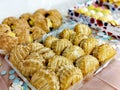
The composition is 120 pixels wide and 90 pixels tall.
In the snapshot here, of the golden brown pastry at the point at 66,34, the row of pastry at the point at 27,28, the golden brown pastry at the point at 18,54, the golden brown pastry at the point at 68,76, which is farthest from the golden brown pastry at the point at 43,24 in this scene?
the golden brown pastry at the point at 68,76

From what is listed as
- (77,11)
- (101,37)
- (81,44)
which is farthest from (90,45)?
(77,11)

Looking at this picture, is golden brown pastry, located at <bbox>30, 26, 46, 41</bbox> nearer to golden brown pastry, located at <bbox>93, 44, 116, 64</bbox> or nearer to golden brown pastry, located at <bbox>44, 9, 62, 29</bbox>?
golden brown pastry, located at <bbox>44, 9, 62, 29</bbox>

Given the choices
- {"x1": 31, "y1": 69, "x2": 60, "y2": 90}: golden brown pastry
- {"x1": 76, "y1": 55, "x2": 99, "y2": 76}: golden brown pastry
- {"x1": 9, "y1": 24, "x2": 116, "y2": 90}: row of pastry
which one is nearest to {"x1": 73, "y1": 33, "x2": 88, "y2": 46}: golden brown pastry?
{"x1": 9, "y1": 24, "x2": 116, "y2": 90}: row of pastry

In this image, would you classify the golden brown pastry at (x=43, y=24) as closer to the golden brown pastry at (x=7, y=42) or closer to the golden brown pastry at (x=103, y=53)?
the golden brown pastry at (x=7, y=42)

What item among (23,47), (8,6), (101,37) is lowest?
(101,37)

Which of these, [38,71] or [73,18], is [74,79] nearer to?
[38,71]

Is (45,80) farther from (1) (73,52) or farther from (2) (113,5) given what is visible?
(2) (113,5)
